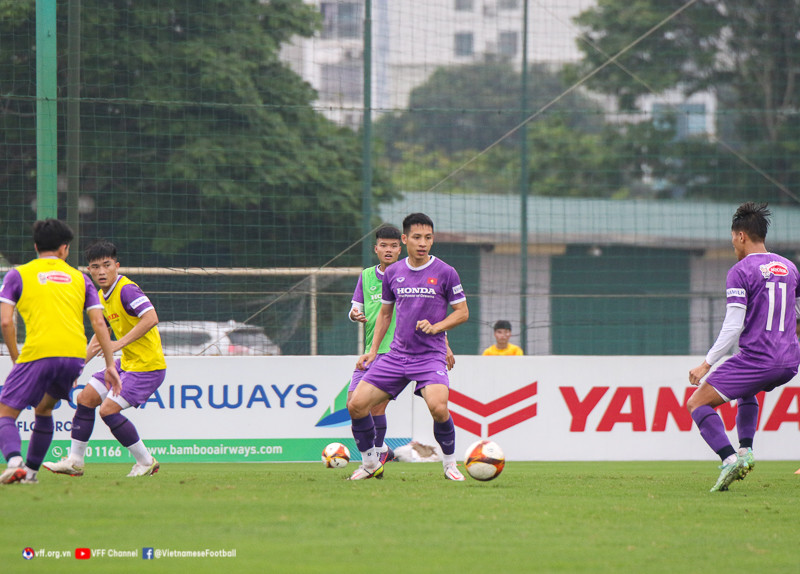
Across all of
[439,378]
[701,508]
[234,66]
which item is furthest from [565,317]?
[701,508]

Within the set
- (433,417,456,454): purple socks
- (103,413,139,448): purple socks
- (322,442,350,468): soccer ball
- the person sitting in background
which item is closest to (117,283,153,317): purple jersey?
(103,413,139,448): purple socks

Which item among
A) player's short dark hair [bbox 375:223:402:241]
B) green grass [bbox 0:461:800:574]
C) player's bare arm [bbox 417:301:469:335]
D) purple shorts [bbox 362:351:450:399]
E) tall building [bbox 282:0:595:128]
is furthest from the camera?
tall building [bbox 282:0:595:128]

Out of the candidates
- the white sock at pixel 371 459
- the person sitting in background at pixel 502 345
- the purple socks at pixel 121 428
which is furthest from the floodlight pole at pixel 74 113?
the white sock at pixel 371 459

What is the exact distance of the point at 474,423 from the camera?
1290 cm

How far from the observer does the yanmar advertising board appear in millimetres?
12508

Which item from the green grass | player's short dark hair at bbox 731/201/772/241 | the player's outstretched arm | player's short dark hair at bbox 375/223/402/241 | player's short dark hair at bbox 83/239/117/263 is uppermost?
player's short dark hair at bbox 731/201/772/241

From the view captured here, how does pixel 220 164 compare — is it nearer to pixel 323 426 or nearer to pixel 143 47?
pixel 143 47

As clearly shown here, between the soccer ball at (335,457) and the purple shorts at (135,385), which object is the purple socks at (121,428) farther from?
the soccer ball at (335,457)

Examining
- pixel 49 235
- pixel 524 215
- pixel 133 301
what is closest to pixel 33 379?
pixel 49 235

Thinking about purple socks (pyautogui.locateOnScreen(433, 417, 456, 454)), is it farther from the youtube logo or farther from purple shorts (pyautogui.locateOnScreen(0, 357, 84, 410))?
the youtube logo

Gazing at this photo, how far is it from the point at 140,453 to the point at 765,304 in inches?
201

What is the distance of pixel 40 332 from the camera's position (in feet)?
24.1

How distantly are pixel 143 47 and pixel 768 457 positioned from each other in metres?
10.3

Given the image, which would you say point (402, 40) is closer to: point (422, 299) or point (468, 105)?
point (468, 105)
